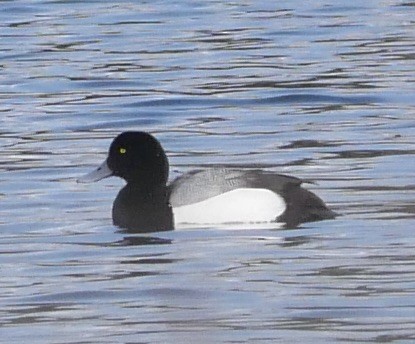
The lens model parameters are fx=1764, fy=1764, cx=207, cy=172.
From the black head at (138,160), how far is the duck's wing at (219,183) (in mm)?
452

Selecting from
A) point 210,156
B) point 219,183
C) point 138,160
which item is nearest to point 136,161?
Answer: point 138,160

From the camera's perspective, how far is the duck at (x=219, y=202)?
11.6 m

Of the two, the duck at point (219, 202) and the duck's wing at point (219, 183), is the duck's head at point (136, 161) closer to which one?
the duck at point (219, 202)

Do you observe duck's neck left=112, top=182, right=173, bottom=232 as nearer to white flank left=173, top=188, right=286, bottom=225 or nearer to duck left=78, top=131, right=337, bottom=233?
duck left=78, top=131, right=337, bottom=233

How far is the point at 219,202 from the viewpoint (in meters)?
11.7

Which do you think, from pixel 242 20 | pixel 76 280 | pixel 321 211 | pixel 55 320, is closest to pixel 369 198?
pixel 321 211

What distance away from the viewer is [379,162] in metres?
13.6

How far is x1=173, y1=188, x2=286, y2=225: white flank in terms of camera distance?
38.1ft

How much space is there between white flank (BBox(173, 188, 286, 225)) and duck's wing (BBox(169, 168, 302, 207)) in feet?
0.12

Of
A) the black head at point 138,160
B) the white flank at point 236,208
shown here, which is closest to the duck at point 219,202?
the white flank at point 236,208

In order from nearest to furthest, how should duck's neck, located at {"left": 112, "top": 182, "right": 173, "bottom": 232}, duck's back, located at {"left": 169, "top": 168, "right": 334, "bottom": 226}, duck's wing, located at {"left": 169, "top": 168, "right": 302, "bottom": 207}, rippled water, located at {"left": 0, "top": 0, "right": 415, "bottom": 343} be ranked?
rippled water, located at {"left": 0, "top": 0, "right": 415, "bottom": 343} → duck's back, located at {"left": 169, "top": 168, "right": 334, "bottom": 226} → duck's wing, located at {"left": 169, "top": 168, "right": 302, "bottom": 207} → duck's neck, located at {"left": 112, "top": 182, "right": 173, "bottom": 232}

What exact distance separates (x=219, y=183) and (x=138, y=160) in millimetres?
936

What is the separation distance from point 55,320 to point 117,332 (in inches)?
18.4

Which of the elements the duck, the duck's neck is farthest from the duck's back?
the duck's neck
